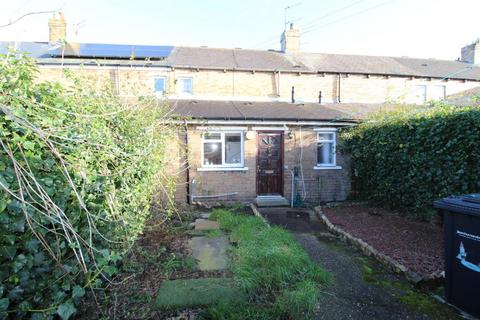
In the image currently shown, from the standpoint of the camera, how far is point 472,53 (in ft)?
57.4

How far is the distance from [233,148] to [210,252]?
563 cm

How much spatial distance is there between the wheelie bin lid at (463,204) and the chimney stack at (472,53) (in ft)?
66.3

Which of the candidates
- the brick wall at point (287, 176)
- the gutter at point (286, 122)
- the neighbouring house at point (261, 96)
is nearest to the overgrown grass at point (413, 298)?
the neighbouring house at point (261, 96)

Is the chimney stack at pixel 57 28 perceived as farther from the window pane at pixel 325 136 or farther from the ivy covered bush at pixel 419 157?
the ivy covered bush at pixel 419 157

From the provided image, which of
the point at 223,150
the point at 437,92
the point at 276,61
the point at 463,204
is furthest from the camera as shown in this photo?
the point at 437,92

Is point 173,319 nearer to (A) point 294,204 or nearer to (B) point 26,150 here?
(B) point 26,150

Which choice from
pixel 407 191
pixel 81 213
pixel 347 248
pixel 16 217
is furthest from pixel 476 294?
pixel 16 217

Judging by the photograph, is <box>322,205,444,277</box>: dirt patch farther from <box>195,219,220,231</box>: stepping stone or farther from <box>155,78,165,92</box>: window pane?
<box>155,78,165,92</box>: window pane

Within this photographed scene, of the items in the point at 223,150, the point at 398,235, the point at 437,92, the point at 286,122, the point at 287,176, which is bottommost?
the point at 398,235

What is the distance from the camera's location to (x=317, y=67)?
1399cm

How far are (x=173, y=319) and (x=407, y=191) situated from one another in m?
6.62

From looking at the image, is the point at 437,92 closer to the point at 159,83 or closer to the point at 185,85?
the point at 185,85

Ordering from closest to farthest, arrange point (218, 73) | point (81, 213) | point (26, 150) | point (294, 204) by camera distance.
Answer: point (26, 150), point (81, 213), point (294, 204), point (218, 73)

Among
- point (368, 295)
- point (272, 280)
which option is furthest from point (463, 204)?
point (272, 280)
